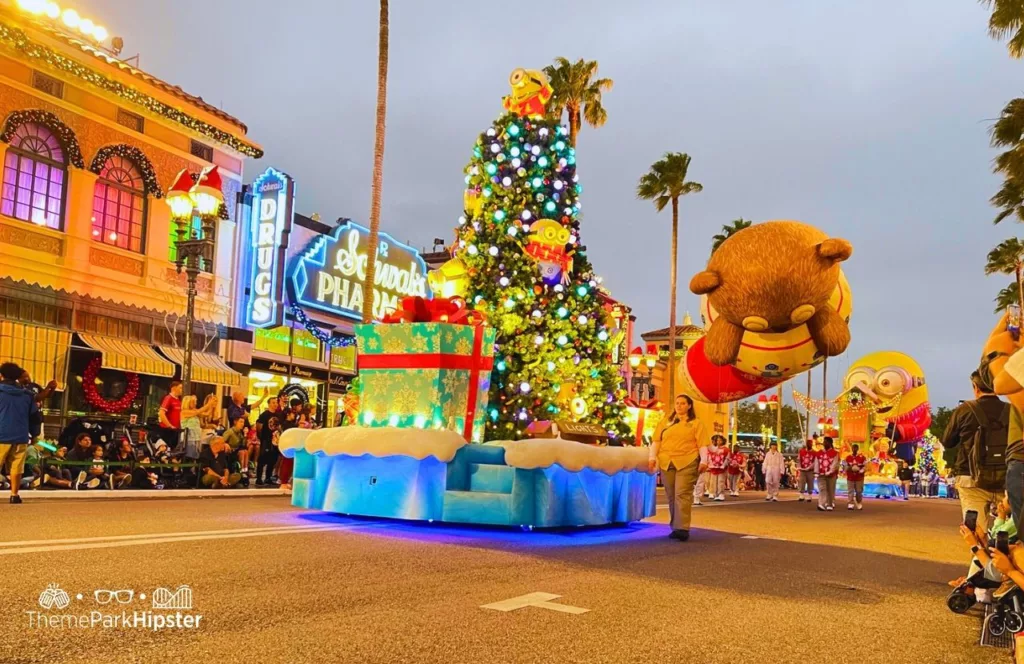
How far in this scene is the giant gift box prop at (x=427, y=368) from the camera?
31.9 feet

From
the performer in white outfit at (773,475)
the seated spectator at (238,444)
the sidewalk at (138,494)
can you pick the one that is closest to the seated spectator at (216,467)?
the seated spectator at (238,444)

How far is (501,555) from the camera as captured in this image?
6.97 metres

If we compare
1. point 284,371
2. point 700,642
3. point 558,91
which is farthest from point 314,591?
point 558,91

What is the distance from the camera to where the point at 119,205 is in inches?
854

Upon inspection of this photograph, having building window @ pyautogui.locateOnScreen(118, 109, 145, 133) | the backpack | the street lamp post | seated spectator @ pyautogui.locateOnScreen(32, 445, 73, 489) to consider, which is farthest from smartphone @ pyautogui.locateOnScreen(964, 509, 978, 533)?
building window @ pyautogui.locateOnScreen(118, 109, 145, 133)

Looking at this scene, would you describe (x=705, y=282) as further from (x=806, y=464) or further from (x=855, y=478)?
(x=806, y=464)

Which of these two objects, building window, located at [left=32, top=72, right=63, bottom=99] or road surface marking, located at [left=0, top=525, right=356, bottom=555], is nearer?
road surface marking, located at [left=0, top=525, right=356, bottom=555]

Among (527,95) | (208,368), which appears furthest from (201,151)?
(527,95)

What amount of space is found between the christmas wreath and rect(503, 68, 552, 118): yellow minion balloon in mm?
11789

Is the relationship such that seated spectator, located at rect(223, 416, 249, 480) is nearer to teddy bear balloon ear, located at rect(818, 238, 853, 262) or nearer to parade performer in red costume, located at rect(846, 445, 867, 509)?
teddy bear balloon ear, located at rect(818, 238, 853, 262)

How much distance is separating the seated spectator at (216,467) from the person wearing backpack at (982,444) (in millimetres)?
11648

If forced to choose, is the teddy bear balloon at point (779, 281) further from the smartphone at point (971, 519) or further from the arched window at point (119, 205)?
the arched window at point (119, 205)

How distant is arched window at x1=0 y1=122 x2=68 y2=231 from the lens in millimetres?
18828

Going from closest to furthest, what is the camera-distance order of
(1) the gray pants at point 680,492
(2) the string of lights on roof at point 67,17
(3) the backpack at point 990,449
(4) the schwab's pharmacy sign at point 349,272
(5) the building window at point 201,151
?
(3) the backpack at point 990,449, (1) the gray pants at point 680,492, (2) the string of lights on roof at point 67,17, (5) the building window at point 201,151, (4) the schwab's pharmacy sign at point 349,272
